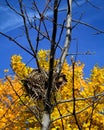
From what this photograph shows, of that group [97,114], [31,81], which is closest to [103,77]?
[97,114]

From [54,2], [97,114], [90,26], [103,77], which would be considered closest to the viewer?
[54,2]

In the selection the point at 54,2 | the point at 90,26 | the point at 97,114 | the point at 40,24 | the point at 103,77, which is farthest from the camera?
the point at 103,77

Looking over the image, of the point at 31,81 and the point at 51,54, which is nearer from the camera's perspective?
the point at 51,54

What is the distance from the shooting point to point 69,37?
10.2 feet

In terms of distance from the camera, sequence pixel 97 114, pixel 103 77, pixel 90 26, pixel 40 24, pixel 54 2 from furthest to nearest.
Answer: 1. pixel 103 77
2. pixel 97 114
3. pixel 90 26
4. pixel 40 24
5. pixel 54 2

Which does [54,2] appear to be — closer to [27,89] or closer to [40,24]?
[40,24]

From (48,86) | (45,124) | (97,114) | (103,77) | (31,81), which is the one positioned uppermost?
(103,77)

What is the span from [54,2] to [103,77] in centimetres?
1681

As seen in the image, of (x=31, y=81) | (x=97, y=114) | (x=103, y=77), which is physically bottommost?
(x=31, y=81)

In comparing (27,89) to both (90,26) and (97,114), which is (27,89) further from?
(97,114)

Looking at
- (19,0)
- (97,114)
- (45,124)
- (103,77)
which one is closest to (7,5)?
(19,0)

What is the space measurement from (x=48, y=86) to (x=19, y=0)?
68 centimetres

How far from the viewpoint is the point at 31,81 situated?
3326 mm

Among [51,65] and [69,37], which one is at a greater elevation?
[69,37]
